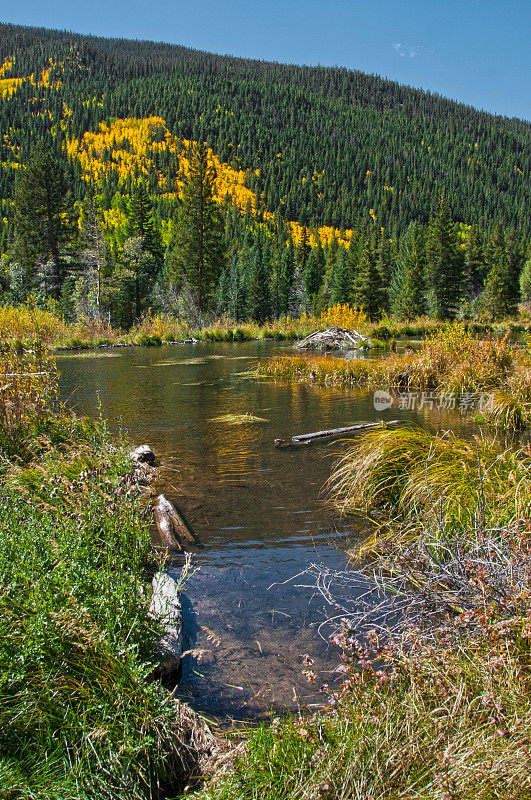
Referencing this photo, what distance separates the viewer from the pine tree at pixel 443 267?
2101 inches

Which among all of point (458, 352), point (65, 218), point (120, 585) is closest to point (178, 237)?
point (65, 218)

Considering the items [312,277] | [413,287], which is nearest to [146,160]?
[312,277]

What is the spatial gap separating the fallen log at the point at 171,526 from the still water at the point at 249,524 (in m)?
0.16

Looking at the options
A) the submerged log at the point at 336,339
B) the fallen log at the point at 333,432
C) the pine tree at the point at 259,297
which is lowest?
the fallen log at the point at 333,432

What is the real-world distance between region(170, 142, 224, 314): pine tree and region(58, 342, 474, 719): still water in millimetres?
32064

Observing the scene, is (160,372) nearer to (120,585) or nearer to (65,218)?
(120,585)

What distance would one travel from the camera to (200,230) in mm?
43125

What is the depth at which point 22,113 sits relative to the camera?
151m

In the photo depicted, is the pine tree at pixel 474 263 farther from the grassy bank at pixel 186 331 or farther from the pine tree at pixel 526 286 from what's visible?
the grassy bank at pixel 186 331

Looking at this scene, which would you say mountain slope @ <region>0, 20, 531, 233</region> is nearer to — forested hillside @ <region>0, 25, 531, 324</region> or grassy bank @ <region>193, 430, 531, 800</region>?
forested hillside @ <region>0, 25, 531, 324</region>

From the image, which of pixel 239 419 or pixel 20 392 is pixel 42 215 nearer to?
pixel 239 419

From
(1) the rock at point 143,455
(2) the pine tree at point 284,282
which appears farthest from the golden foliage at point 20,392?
(2) the pine tree at point 284,282

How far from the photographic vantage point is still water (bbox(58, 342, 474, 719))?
287 cm

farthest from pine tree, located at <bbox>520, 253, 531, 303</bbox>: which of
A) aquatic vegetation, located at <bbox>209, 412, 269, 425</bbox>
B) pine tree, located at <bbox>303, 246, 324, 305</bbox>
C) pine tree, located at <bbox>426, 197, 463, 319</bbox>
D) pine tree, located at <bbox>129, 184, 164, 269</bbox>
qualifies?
aquatic vegetation, located at <bbox>209, 412, 269, 425</bbox>
